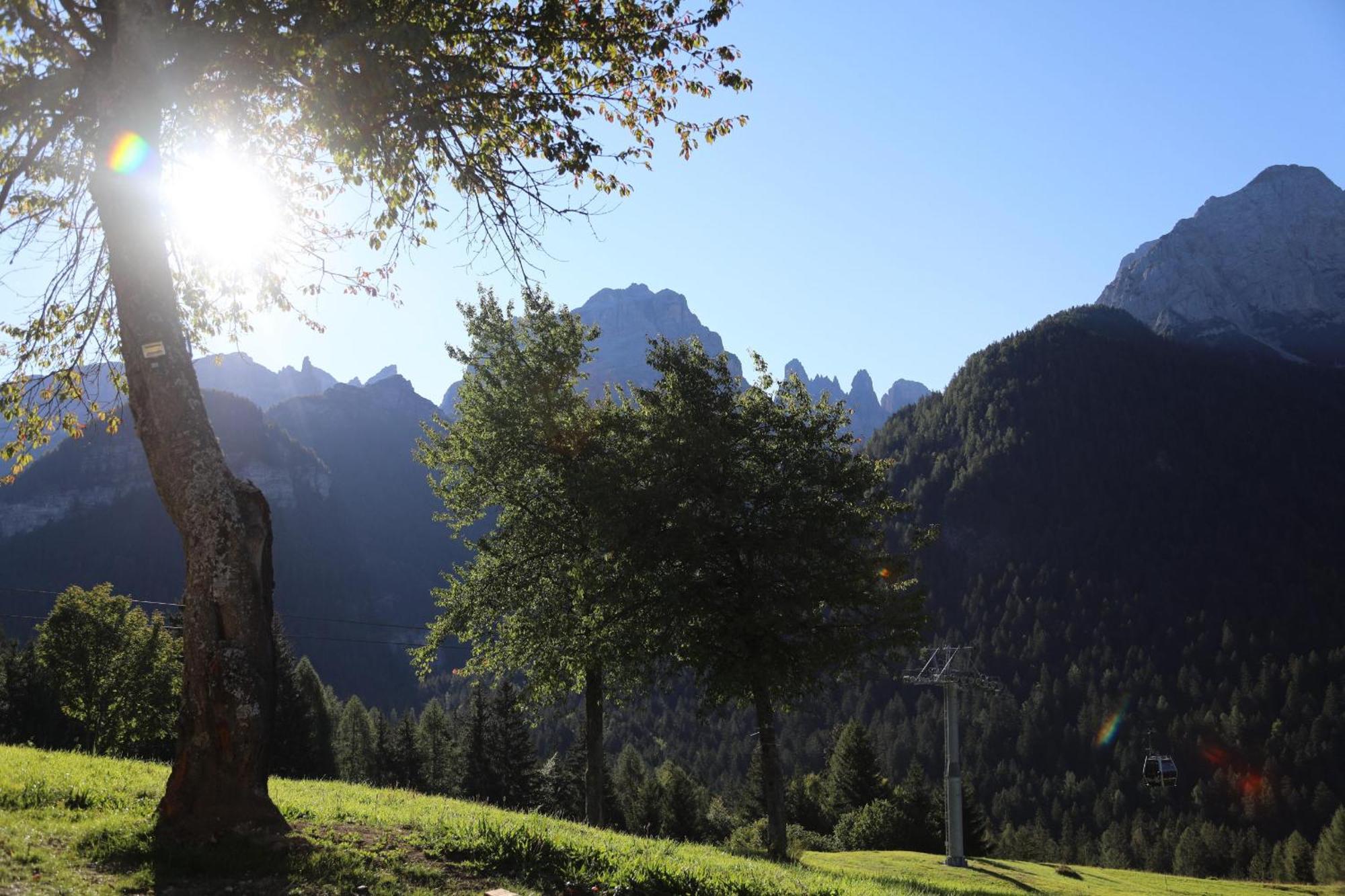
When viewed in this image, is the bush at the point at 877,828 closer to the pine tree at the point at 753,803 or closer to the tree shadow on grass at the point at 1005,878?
the pine tree at the point at 753,803

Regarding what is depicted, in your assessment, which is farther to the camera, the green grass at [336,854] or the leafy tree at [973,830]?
the leafy tree at [973,830]

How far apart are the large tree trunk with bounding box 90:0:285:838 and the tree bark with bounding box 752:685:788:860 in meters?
12.1

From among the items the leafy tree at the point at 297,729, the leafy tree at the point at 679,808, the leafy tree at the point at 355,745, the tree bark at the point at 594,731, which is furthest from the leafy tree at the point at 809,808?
the tree bark at the point at 594,731

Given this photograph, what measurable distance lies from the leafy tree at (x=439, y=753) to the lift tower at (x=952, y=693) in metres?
37.1

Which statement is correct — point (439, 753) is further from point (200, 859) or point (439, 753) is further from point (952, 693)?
point (200, 859)

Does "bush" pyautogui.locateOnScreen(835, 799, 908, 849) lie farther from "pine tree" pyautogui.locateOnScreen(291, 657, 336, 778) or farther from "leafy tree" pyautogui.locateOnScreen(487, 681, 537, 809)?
"pine tree" pyautogui.locateOnScreen(291, 657, 336, 778)

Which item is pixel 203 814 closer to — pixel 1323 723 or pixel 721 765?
pixel 721 765

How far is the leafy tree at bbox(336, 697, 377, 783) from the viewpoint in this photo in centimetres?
7081

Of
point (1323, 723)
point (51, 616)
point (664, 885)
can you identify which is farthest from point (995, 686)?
point (1323, 723)

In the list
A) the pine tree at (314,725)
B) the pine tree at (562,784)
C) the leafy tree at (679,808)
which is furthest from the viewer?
the leafy tree at (679,808)

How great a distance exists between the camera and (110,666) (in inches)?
1585

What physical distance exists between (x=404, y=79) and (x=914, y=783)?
64918mm

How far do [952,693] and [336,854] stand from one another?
40037 millimetres

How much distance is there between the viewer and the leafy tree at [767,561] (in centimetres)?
1766
